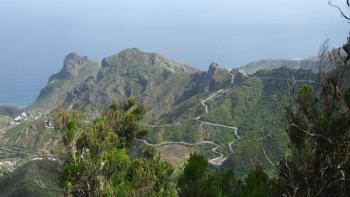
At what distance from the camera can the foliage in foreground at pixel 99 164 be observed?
21609 millimetres

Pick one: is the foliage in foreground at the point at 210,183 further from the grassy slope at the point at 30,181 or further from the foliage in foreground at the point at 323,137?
the grassy slope at the point at 30,181

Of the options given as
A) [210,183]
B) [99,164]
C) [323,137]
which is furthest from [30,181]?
[323,137]

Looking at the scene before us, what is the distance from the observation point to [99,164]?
23.0 m

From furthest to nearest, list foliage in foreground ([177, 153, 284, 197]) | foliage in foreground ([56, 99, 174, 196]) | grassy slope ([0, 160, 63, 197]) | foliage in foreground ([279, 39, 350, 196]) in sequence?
grassy slope ([0, 160, 63, 197]), foliage in foreground ([56, 99, 174, 196]), foliage in foreground ([177, 153, 284, 197]), foliage in foreground ([279, 39, 350, 196])

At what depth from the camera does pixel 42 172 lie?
99312mm

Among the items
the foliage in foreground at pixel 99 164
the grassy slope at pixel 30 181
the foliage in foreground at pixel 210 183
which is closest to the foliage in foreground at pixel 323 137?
the foliage in foreground at pixel 210 183

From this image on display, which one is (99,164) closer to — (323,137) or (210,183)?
(210,183)

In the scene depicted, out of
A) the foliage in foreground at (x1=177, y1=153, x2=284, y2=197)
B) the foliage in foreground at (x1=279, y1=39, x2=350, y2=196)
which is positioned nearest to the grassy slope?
the foliage in foreground at (x1=177, y1=153, x2=284, y2=197)

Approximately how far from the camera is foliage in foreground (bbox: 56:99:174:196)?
21609mm

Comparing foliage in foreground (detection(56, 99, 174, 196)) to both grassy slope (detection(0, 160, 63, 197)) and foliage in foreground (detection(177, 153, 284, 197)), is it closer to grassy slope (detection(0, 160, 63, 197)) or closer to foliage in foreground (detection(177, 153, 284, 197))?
foliage in foreground (detection(177, 153, 284, 197))

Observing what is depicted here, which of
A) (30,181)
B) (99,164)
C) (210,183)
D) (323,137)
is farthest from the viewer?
(30,181)

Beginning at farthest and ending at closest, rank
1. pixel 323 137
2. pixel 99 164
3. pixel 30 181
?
pixel 30 181
pixel 99 164
pixel 323 137

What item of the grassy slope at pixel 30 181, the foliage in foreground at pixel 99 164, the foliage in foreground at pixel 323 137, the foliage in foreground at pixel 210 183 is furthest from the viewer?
the grassy slope at pixel 30 181

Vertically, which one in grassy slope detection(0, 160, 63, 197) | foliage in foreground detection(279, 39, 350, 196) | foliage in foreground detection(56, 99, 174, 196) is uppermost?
foliage in foreground detection(279, 39, 350, 196)
